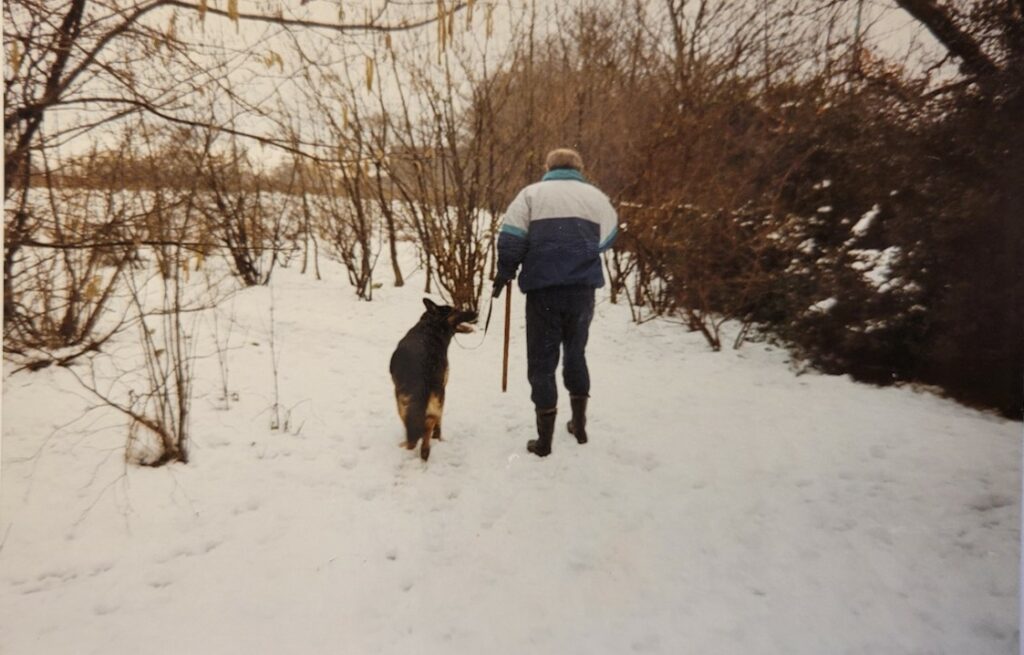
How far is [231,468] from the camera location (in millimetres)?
2586

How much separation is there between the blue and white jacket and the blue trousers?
68 mm

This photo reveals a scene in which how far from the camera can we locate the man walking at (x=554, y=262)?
2.79m

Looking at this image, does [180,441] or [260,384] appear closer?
[180,441]

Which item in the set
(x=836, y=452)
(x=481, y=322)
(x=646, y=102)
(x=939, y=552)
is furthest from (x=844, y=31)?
(x=481, y=322)

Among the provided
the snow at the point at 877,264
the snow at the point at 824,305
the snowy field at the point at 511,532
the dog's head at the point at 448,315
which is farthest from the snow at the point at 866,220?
the dog's head at the point at 448,315

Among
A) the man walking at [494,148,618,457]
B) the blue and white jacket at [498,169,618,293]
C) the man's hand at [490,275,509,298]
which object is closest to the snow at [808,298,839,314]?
the man walking at [494,148,618,457]

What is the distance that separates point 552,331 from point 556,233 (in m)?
0.59

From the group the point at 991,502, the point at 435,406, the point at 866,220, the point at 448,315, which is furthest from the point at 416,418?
the point at 866,220

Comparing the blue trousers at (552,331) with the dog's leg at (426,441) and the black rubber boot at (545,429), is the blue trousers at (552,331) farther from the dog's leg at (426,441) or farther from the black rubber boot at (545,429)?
the dog's leg at (426,441)

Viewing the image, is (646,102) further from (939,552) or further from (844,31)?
(939,552)

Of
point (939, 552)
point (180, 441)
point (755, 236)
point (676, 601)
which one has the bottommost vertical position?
A: point (676, 601)

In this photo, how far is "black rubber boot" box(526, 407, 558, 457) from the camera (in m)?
2.96

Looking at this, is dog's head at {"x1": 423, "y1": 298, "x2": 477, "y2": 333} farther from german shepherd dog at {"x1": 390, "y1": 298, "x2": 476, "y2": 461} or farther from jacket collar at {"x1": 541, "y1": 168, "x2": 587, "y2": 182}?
jacket collar at {"x1": 541, "y1": 168, "x2": 587, "y2": 182}

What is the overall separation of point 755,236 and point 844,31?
187 centimetres
